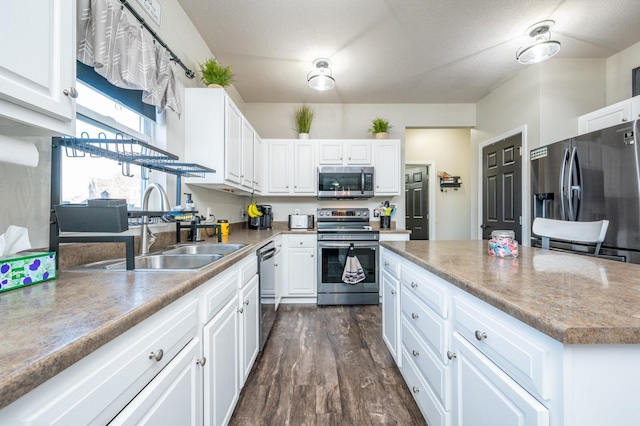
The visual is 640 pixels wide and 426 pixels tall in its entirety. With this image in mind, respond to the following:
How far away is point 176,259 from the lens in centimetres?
159

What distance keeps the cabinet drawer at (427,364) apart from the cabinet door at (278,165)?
2464mm

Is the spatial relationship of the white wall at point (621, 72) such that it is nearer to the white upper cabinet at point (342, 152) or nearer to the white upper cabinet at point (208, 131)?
the white upper cabinet at point (342, 152)

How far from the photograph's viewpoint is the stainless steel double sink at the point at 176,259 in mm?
1217

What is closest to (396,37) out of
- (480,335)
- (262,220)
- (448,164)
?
(262,220)

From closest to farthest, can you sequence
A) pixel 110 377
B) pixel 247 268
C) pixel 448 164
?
pixel 110 377 → pixel 247 268 → pixel 448 164

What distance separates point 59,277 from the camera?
0.95m

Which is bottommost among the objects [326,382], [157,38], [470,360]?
[326,382]

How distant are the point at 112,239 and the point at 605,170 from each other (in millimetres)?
3383

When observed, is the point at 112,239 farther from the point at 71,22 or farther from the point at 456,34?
the point at 456,34

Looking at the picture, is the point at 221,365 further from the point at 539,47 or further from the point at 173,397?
the point at 539,47

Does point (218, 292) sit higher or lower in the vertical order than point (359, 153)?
lower

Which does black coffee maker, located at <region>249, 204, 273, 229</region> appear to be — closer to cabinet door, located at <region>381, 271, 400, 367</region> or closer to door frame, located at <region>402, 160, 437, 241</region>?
cabinet door, located at <region>381, 271, 400, 367</region>

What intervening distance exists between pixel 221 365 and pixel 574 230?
81.4 inches

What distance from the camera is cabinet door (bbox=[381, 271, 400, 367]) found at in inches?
69.0
